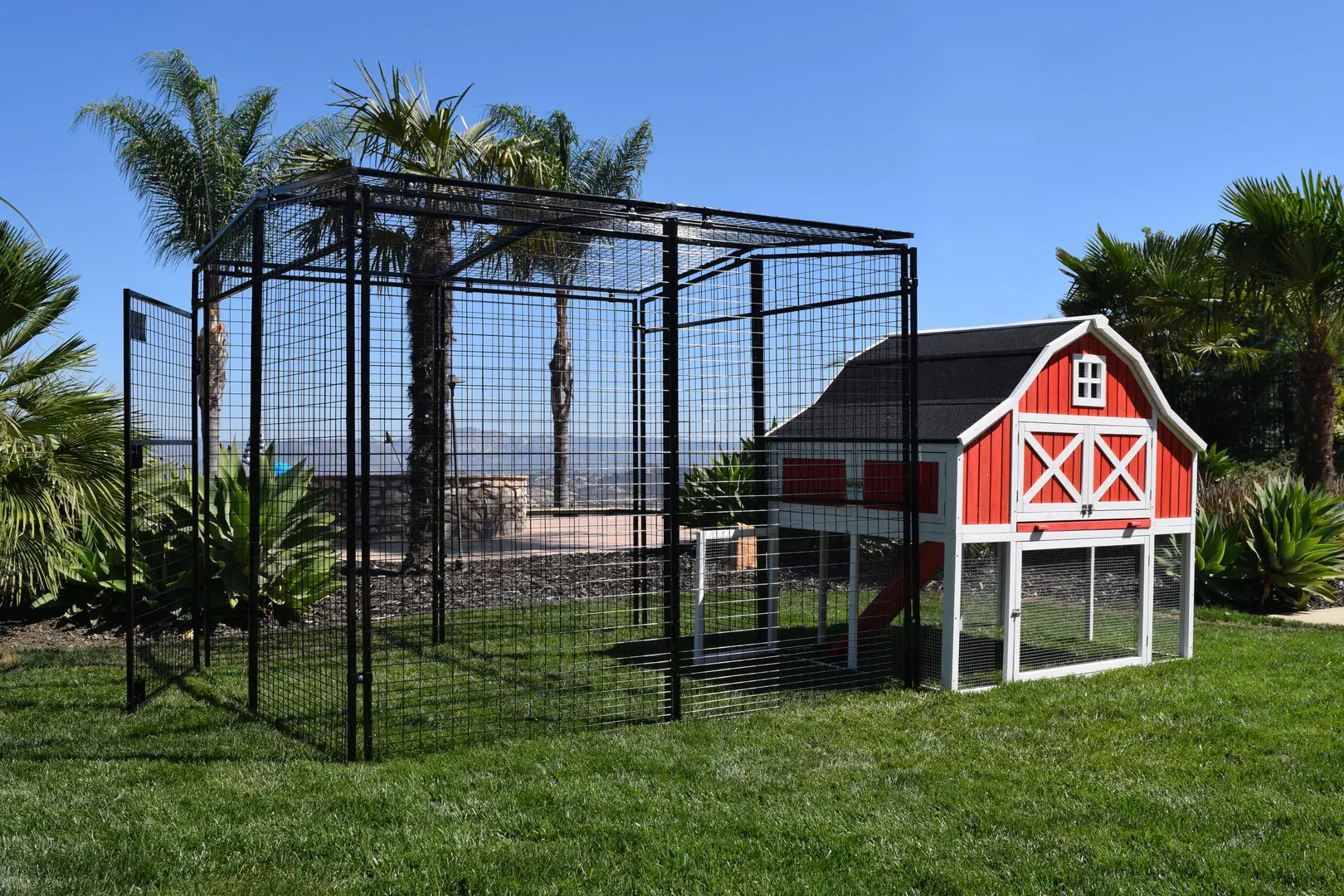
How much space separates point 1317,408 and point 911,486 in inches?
383

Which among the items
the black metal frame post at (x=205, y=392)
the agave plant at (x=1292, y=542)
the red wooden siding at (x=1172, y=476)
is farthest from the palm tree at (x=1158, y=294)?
the black metal frame post at (x=205, y=392)

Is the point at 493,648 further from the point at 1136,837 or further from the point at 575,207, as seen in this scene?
the point at 1136,837

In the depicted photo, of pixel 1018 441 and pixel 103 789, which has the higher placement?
pixel 1018 441

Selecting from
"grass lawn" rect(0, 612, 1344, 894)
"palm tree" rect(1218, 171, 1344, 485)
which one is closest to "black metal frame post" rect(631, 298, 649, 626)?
"grass lawn" rect(0, 612, 1344, 894)

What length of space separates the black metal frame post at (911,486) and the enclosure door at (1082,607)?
735 millimetres

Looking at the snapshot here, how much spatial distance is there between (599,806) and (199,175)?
23.0m

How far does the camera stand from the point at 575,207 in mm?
6242

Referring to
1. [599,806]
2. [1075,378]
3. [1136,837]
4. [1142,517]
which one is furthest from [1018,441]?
[599,806]

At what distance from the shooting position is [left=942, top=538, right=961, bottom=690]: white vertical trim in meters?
7.27

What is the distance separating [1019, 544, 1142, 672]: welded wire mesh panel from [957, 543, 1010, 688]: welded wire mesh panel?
25cm

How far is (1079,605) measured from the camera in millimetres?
8117

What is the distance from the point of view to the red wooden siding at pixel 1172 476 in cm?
846

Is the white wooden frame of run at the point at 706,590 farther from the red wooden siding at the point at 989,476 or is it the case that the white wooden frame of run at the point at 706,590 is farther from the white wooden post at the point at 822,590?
the red wooden siding at the point at 989,476

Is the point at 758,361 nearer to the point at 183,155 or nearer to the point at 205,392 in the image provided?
the point at 205,392
